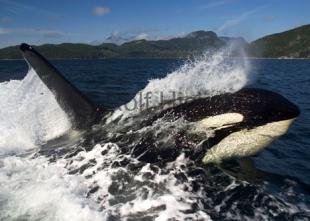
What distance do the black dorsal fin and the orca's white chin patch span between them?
395cm

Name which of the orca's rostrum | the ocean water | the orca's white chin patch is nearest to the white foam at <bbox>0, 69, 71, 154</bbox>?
the ocean water

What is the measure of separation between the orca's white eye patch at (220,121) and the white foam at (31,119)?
4.77 meters

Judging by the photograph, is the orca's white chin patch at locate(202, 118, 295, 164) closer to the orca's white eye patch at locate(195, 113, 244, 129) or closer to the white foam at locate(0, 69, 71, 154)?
the orca's white eye patch at locate(195, 113, 244, 129)

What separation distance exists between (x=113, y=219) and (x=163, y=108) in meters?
3.97

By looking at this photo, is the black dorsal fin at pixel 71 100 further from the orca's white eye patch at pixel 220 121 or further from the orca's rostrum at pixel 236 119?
the orca's white eye patch at pixel 220 121

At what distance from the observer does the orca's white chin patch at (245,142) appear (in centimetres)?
1070

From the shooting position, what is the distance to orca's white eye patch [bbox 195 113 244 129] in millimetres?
10758

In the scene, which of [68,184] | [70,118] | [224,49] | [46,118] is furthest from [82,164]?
[224,49]

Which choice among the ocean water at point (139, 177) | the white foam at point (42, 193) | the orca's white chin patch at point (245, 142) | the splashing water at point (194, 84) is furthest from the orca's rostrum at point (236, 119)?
the white foam at point (42, 193)

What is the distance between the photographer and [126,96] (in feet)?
112

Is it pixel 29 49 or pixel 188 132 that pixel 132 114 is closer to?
pixel 188 132

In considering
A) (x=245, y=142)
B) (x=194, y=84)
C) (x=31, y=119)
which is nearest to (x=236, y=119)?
(x=245, y=142)

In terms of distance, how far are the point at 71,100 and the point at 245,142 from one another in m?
5.41

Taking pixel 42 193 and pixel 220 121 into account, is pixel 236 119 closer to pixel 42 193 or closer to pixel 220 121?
pixel 220 121
